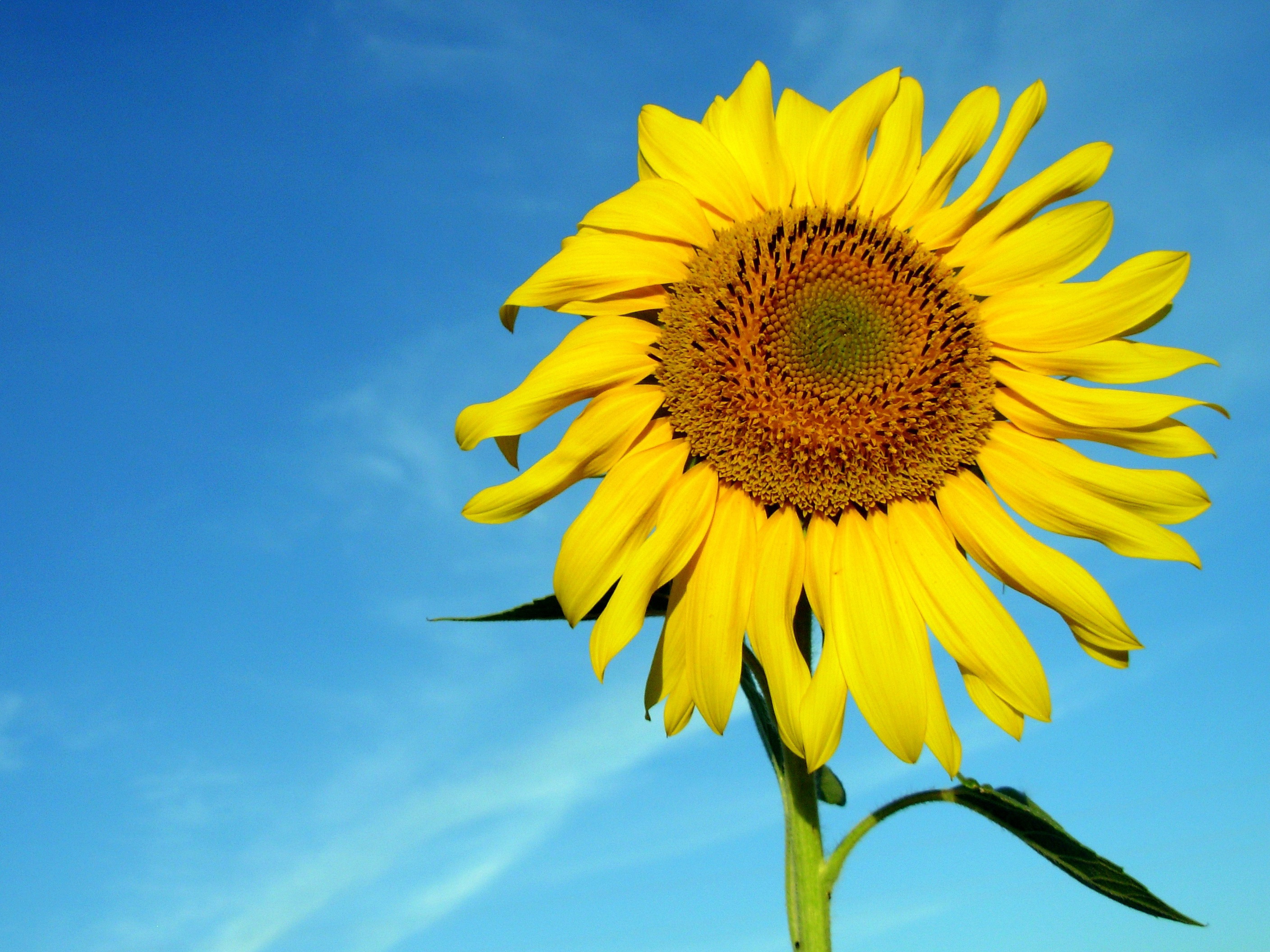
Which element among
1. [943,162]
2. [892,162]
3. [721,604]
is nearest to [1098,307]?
[943,162]

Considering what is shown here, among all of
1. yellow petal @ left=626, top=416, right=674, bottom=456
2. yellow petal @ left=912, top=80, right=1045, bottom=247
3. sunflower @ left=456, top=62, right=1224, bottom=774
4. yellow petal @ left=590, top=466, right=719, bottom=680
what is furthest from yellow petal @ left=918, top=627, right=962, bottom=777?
yellow petal @ left=912, top=80, right=1045, bottom=247

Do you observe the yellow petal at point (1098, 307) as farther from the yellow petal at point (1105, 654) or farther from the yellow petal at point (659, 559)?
the yellow petal at point (659, 559)

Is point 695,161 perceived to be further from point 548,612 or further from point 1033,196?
point 548,612

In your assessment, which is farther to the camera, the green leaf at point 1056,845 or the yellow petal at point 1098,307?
the yellow petal at point 1098,307

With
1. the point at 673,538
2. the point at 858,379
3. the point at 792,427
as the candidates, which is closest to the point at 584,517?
the point at 673,538

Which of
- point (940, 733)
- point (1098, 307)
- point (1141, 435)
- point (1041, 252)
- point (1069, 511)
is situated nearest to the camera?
point (940, 733)

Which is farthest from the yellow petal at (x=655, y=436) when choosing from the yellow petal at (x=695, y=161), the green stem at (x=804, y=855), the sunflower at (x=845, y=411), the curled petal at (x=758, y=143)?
the curled petal at (x=758, y=143)
